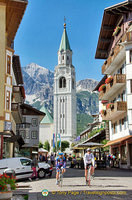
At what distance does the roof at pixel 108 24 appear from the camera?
32.4 metres

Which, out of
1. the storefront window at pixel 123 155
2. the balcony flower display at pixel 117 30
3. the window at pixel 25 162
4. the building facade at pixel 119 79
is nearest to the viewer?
the window at pixel 25 162

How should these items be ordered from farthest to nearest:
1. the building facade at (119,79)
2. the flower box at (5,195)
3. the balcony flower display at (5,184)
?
the building facade at (119,79) → the balcony flower display at (5,184) → the flower box at (5,195)

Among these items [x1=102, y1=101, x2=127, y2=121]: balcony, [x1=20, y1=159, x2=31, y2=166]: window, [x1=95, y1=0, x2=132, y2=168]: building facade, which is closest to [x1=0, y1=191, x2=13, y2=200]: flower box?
[x1=20, y1=159, x2=31, y2=166]: window

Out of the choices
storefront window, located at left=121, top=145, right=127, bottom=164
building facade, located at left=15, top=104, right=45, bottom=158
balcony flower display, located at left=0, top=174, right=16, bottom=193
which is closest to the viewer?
balcony flower display, located at left=0, top=174, right=16, bottom=193

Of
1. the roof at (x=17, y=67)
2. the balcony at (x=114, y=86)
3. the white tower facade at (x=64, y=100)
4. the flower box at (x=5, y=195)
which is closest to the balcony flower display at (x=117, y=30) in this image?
the balcony at (x=114, y=86)

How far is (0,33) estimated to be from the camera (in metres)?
24.4

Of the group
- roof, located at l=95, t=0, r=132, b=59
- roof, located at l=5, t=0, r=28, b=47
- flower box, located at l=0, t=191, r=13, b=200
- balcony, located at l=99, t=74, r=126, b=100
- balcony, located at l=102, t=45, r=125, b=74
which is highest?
roof, located at l=95, t=0, r=132, b=59

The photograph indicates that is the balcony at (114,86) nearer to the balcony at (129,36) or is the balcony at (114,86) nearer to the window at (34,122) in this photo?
the balcony at (129,36)

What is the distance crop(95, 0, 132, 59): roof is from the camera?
32.4 m

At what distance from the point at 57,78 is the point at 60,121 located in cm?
1927

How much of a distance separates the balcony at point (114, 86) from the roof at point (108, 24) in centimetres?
657

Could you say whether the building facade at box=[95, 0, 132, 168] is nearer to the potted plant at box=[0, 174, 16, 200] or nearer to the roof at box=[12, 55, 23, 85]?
the roof at box=[12, 55, 23, 85]

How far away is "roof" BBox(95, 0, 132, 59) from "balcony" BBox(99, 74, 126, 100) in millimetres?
6569

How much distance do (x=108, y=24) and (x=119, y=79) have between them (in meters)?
9.07
